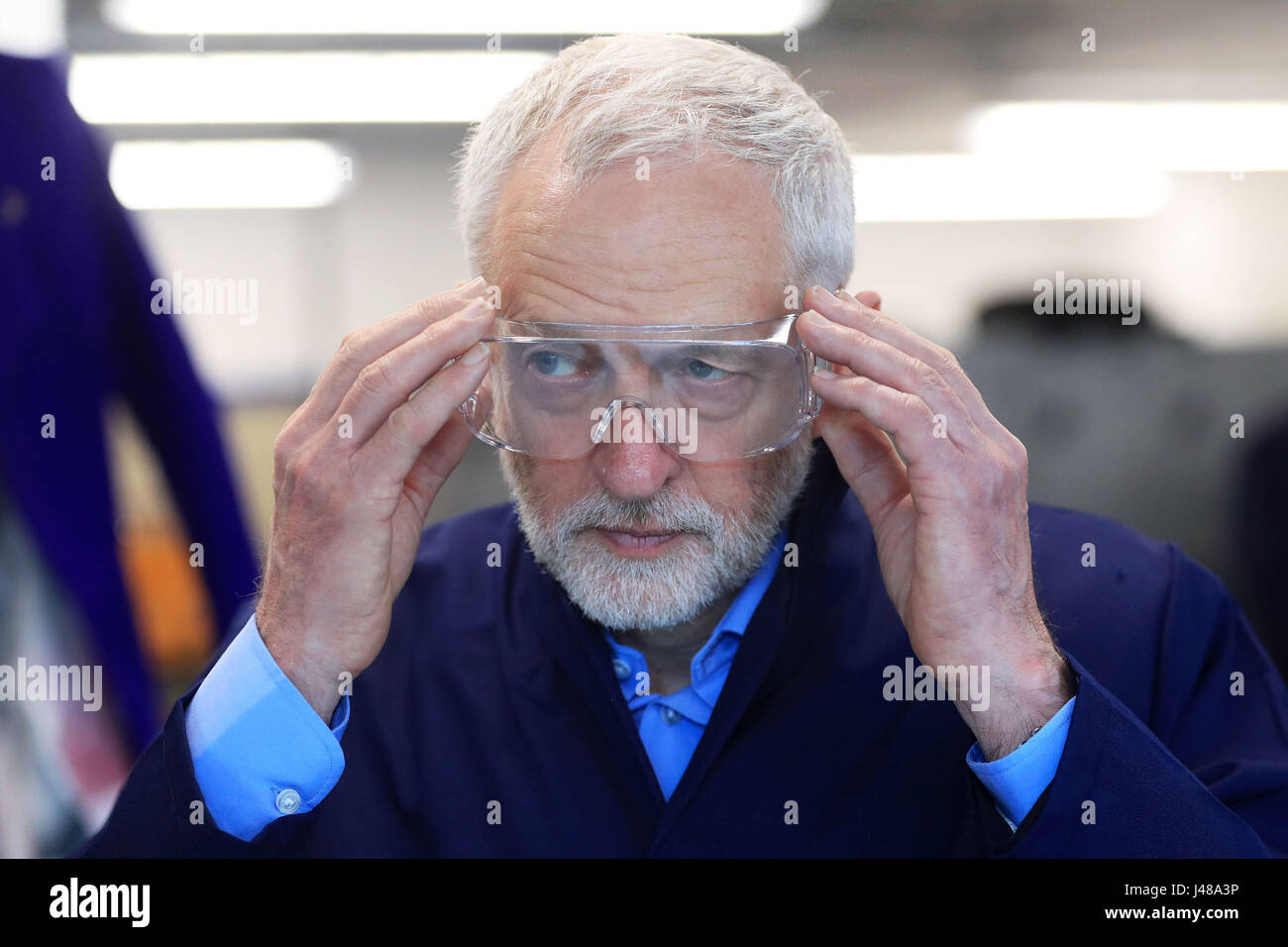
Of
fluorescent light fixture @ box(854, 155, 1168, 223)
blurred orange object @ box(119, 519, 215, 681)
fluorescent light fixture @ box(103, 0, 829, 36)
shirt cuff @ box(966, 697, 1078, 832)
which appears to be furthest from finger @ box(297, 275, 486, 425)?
fluorescent light fixture @ box(854, 155, 1168, 223)

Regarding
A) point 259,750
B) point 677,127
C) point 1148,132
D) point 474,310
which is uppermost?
point 1148,132

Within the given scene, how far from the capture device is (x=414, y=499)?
151 cm

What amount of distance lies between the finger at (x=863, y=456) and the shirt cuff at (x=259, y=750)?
2.50 feet

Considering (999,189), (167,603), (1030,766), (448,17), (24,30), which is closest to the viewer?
(1030,766)

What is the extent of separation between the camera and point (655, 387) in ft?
4.85

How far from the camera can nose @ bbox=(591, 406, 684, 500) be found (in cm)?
145

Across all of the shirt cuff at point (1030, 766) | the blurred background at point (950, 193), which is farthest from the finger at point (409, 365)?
the blurred background at point (950, 193)

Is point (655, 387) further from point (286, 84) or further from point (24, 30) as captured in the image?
point (286, 84)

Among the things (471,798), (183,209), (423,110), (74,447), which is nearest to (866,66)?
(423,110)

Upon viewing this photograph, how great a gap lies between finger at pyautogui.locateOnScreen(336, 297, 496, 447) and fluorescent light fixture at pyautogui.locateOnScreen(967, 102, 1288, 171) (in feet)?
12.8

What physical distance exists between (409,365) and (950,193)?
155 inches

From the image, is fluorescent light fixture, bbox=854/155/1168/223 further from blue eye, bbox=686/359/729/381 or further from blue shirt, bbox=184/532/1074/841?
blue shirt, bbox=184/532/1074/841

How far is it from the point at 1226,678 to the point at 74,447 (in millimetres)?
2067

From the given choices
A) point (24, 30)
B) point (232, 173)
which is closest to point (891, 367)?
point (24, 30)
